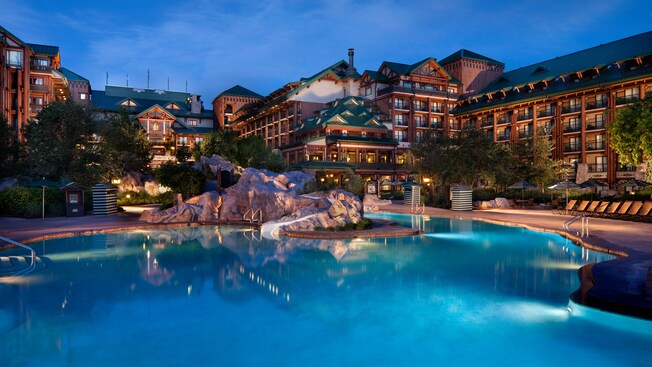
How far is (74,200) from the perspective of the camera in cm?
2705

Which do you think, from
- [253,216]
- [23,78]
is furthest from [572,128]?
[23,78]

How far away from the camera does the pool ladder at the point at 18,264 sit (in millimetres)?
12930

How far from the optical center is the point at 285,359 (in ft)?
24.1

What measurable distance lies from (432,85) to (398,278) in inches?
2425

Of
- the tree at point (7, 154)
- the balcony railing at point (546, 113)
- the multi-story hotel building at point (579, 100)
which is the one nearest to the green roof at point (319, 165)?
the multi-story hotel building at point (579, 100)

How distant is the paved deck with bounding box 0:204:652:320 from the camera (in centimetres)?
918

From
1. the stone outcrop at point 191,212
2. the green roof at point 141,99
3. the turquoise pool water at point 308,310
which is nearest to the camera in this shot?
the turquoise pool water at point 308,310

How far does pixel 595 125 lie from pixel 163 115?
60940 millimetres

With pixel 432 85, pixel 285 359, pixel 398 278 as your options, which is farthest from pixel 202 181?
pixel 432 85

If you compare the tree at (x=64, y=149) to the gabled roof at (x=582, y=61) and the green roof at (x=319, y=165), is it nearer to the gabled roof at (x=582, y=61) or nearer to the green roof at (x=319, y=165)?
the green roof at (x=319, y=165)

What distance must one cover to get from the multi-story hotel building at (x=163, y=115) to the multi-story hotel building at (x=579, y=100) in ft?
144

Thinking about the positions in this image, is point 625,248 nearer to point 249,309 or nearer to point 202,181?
point 249,309

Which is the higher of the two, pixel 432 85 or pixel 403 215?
pixel 432 85

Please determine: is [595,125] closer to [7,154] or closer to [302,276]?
[302,276]
